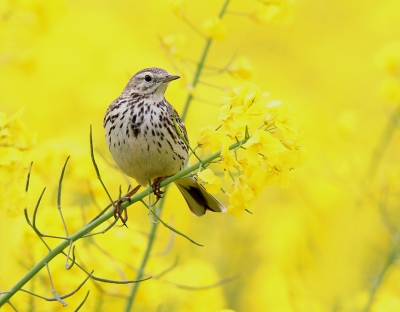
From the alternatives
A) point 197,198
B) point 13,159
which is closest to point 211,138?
point 13,159

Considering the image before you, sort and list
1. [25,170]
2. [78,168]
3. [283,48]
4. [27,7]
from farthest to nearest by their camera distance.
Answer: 1. [283,48]
2. [27,7]
3. [78,168]
4. [25,170]

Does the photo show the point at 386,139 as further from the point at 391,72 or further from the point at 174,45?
the point at 174,45

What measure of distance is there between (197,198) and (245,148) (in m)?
1.47

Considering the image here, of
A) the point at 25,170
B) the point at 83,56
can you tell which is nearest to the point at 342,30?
the point at 83,56

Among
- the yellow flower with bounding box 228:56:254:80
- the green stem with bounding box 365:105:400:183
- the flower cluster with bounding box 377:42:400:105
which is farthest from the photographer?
the flower cluster with bounding box 377:42:400:105

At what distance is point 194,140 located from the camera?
773 centimetres

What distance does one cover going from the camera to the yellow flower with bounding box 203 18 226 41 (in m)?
4.71

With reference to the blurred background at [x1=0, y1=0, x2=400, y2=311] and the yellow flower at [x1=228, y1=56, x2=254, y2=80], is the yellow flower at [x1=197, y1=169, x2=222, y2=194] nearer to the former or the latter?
the blurred background at [x1=0, y1=0, x2=400, y2=311]

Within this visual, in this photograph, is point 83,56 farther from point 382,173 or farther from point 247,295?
point 382,173

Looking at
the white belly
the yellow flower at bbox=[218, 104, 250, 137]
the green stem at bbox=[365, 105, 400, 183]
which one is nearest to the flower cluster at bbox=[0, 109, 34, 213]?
the white belly

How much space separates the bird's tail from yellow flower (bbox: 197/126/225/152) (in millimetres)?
1156

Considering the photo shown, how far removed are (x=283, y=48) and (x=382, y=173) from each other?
28.7ft

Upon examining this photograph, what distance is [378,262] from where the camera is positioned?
7738 mm

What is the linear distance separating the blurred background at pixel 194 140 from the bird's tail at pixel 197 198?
0.40 meters
